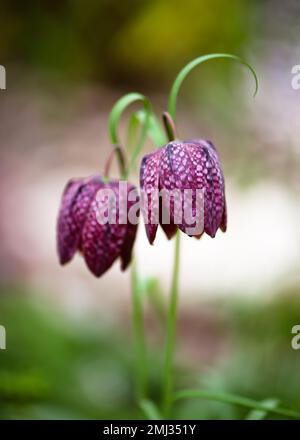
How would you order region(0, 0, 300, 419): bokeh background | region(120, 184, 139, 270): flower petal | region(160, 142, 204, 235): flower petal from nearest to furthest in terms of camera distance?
region(160, 142, 204, 235): flower petal
region(120, 184, 139, 270): flower petal
region(0, 0, 300, 419): bokeh background

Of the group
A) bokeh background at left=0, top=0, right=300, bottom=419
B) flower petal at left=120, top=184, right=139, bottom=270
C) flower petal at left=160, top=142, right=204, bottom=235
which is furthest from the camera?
bokeh background at left=0, top=0, right=300, bottom=419

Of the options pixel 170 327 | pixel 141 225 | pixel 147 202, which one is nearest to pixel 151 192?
pixel 147 202

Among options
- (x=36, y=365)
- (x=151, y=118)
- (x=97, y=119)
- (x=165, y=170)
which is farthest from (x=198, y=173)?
(x=97, y=119)

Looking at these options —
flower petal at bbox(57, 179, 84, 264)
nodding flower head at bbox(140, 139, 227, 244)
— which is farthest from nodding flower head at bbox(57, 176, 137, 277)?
nodding flower head at bbox(140, 139, 227, 244)

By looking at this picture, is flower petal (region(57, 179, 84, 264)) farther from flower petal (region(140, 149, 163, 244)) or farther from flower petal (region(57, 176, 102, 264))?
flower petal (region(140, 149, 163, 244))

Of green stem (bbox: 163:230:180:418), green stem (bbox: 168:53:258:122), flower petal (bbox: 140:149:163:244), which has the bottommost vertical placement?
green stem (bbox: 163:230:180:418)

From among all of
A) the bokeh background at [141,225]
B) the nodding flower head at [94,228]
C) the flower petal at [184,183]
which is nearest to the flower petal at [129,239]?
the nodding flower head at [94,228]
